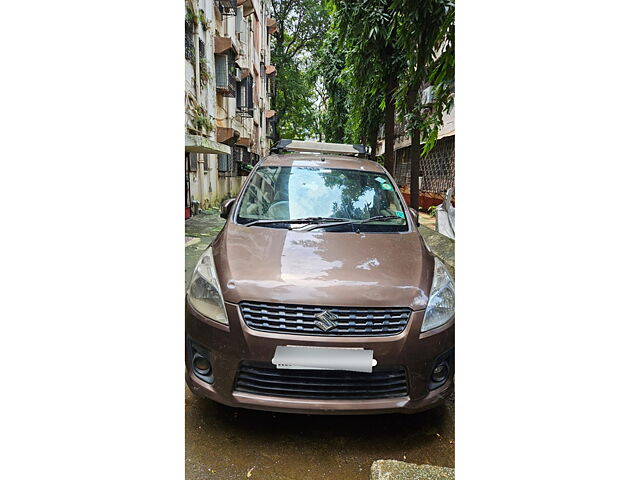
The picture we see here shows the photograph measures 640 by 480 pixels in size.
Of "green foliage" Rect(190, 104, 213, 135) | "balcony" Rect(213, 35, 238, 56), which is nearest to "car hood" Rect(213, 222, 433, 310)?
"green foliage" Rect(190, 104, 213, 135)

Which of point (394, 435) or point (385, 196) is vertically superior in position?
point (385, 196)

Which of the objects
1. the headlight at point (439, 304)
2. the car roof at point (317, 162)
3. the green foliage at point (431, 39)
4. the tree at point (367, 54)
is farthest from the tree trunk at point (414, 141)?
the headlight at point (439, 304)

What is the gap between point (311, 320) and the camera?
5.44 ft

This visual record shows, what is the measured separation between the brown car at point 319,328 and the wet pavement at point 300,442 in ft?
0.53

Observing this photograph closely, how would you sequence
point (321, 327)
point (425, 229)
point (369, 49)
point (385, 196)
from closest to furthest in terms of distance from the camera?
point (321, 327)
point (385, 196)
point (425, 229)
point (369, 49)

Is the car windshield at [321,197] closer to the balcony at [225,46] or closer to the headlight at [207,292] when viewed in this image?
the headlight at [207,292]

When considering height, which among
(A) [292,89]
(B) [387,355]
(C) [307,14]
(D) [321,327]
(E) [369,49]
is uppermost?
(E) [369,49]

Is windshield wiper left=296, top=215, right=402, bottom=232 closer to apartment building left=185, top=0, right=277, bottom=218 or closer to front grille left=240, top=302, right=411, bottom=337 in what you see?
front grille left=240, top=302, right=411, bottom=337

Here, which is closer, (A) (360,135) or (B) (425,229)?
(B) (425,229)

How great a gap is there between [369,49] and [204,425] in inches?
150

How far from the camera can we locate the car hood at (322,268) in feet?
5.58

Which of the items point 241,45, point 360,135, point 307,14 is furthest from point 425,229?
point 241,45

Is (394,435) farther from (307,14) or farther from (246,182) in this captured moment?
(307,14)

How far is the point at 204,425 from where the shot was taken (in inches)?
71.9
